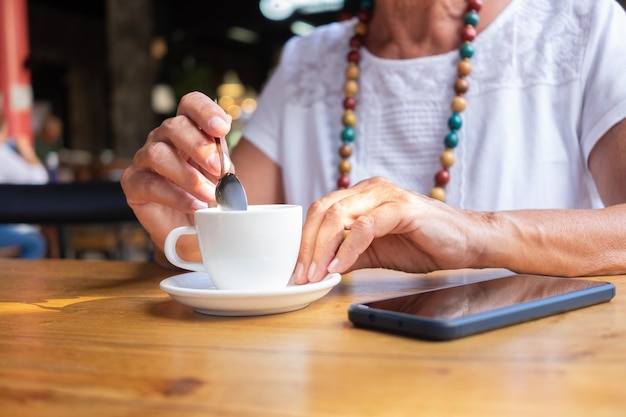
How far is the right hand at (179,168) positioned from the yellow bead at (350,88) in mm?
492

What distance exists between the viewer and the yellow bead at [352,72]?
1388 mm

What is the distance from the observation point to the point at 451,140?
1263 mm

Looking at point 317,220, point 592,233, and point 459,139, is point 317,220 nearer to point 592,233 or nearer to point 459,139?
point 592,233

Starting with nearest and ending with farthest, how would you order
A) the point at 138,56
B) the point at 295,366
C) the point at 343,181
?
1. the point at 295,366
2. the point at 343,181
3. the point at 138,56

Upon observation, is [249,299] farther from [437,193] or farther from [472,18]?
[472,18]

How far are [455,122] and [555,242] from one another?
493 millimetres

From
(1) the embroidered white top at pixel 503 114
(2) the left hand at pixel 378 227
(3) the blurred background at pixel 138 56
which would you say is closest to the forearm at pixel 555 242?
(2) the left hand at pixel 378 227

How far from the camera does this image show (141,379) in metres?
0.45

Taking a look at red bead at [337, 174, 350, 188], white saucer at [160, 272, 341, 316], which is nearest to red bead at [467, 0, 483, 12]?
red bead at [337, 174, 350, 188]

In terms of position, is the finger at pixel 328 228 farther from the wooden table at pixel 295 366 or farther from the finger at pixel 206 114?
the finger at pixel 206 114

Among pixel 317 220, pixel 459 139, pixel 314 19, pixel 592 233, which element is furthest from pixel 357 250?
pixel 314 19

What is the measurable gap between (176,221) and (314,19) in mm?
8655

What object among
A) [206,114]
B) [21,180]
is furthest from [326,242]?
[21,180]

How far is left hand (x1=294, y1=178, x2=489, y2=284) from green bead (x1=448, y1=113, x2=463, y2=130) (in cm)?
49
